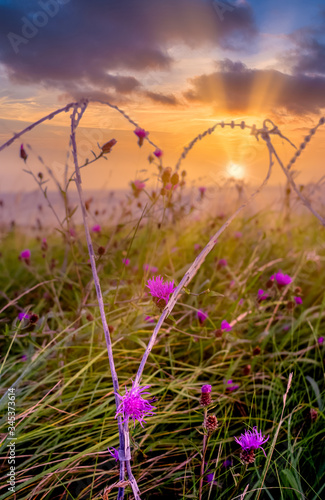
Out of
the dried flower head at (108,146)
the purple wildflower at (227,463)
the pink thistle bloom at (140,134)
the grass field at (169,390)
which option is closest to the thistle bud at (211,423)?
the grass field at (169,390)

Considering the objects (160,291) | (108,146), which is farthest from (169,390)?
(108,146)

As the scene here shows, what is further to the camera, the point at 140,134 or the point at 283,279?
the point at 140,134

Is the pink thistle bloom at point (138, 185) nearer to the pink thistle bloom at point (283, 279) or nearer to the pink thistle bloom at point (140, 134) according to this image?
the pink thistle bloom at point (140, 134)

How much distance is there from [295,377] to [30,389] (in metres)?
0.97

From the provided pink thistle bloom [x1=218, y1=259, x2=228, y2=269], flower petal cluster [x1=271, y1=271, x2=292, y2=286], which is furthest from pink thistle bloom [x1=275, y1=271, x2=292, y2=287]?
pink thistle bloom [x1=218, y1=259, x2=228, y2=269]

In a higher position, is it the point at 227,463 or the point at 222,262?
the point at 222,262

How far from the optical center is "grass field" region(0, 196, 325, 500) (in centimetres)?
119

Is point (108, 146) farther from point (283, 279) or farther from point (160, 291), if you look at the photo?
point (283, 279)

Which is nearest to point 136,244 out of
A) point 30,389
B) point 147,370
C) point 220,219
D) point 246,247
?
point 220,219

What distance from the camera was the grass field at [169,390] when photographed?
3.90 ft

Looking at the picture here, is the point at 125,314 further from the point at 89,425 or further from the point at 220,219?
the point at 220,219

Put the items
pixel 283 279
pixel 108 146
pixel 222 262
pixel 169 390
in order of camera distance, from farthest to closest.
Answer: pixel 222 262 → pixel 283 279 → pixel 169 390 → pixel 108 146

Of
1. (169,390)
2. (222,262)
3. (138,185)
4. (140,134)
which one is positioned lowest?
(169,390)

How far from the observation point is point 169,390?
1.56 m
